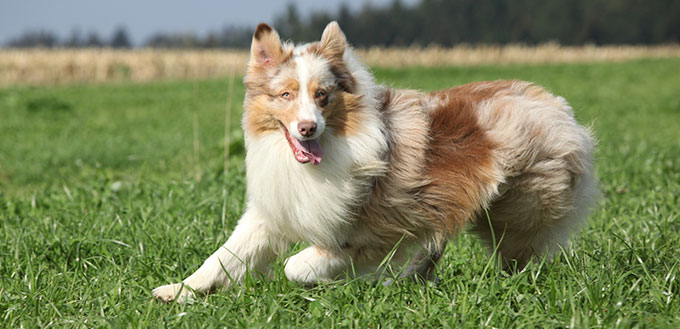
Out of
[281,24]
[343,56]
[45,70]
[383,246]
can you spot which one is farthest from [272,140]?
[281,24]

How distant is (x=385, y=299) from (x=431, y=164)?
83 cm

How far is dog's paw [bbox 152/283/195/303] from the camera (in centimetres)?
365

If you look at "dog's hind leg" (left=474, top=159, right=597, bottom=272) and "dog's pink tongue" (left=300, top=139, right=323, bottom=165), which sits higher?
"dog's pink tongue" (left=300, top=139, right=323, bottom=165)

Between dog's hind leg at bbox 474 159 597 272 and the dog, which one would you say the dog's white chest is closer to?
the dog

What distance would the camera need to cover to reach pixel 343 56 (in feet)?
12.3

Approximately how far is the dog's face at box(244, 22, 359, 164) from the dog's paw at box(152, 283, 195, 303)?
3.15ft

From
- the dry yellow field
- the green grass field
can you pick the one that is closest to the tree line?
the dry yellow field

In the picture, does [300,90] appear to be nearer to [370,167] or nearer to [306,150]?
[306,150]

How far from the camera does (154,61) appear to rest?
33.1 metres

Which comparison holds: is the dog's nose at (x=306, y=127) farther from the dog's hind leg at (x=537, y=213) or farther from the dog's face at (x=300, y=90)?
the dog's hind leg at (x=537, y=213)

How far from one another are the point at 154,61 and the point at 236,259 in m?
31.1

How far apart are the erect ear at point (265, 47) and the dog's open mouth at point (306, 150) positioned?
1.33ft

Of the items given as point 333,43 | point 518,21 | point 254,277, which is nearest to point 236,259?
point 254,277

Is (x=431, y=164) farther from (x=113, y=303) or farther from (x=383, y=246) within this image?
(x=113, y=303)
